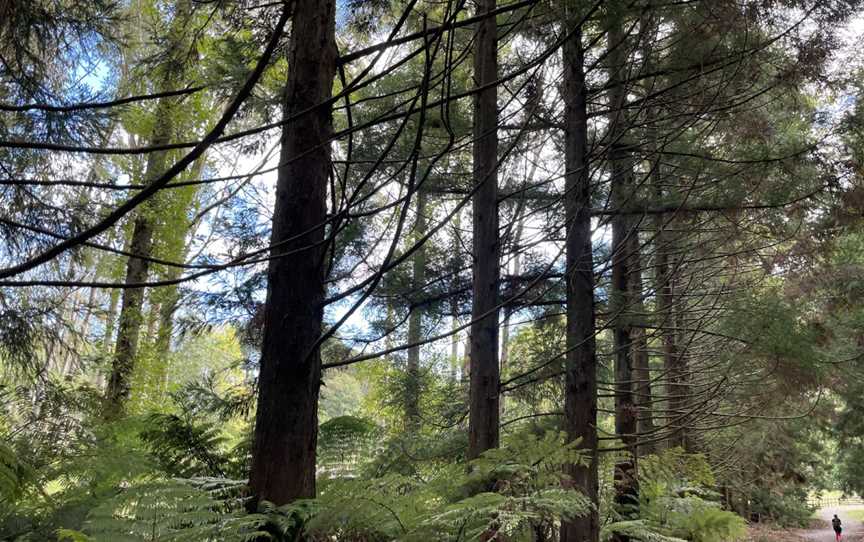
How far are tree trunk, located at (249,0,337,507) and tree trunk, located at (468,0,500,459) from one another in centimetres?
190

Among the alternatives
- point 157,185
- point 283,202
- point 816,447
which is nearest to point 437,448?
point 283,202

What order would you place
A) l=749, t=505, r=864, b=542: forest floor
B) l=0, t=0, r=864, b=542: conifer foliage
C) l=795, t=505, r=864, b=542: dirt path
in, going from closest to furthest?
1. l=0, t=0, r=864, b=542: conifer foliage
2. l=749, t=505, r=864, b=542: forest floor
3. l=795, t=505, r=864, b=542: dirt path

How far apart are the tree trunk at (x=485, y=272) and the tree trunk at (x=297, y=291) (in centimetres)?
190

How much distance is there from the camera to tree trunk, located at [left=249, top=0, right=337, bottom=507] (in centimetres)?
186

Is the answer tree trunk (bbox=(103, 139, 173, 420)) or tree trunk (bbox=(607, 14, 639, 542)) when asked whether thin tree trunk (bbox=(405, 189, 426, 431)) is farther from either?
tree trunk (bbox=(103, 139, 173, 420))

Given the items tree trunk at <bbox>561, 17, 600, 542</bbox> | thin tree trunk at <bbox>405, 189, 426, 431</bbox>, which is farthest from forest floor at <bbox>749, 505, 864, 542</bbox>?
tree trunk at <bbox>561, 17, 600, 542</bbox>

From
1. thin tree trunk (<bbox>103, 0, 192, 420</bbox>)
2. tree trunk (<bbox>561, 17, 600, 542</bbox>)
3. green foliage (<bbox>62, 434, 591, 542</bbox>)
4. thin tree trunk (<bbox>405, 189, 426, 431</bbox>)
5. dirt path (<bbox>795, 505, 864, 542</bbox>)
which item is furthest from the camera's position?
dirt path (<bbox>795, 505, 864, 542</bbox>)

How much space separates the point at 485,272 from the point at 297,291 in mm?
2275

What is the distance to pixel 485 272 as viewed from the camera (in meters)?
4.08

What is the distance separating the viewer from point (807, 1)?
540 cm

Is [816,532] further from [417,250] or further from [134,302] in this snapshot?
[134,302]

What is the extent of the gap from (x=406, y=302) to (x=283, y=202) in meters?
4.76

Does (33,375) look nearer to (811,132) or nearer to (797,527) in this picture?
(811,132)

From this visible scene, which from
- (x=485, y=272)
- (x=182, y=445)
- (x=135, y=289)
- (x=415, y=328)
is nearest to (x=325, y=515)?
(x=182, y=445)
